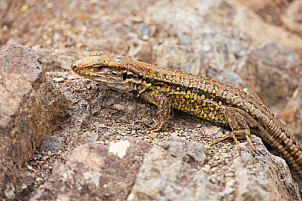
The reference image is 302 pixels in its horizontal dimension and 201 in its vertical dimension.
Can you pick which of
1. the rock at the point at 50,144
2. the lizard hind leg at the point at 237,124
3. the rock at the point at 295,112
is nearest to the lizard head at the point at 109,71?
the rock at the point at 50,144

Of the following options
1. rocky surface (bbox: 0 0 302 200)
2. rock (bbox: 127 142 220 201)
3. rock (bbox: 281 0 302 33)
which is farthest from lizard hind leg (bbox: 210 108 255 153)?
rock (bbox: 281 0 302 33)

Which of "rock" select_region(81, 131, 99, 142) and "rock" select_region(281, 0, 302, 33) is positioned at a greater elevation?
"rock" select_region(281, 0, 302, 33)

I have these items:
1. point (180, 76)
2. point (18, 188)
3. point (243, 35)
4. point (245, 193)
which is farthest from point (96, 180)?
point (243, 35)

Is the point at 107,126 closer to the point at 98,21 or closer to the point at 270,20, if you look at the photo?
the point at 98,21

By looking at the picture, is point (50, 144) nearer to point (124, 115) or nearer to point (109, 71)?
point (124, 115)

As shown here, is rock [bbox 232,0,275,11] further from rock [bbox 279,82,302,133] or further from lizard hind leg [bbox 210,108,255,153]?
lizard hind leg [bbox 210,108,255,153]

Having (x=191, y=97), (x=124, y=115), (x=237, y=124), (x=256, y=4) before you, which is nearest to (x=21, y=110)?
(x=124, y=115)

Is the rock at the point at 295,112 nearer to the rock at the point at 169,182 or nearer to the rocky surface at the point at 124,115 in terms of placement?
the rocky surface at the point at 124,115
